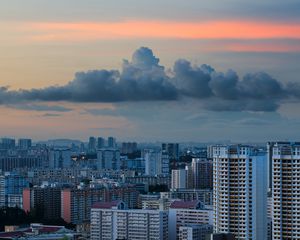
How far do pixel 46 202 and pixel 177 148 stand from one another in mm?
21843

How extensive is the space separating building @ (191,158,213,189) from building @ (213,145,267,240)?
15.4m

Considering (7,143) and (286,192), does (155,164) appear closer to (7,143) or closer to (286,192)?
(7,143)

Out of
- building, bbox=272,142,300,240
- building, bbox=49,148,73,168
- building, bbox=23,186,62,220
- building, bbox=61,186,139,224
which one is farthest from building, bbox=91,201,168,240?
building, bbox=49,148,73,168

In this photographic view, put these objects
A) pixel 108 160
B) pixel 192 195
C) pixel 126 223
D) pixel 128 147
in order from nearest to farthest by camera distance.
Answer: pixel 126 223
pixel 192 195
pixel 108 160
pixel 128 147

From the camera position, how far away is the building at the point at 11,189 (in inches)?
1133

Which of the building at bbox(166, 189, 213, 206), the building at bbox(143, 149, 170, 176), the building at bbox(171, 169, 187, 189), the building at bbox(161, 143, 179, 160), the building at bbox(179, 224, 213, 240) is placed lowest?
the building at bbox(179, 224, 213, 240)

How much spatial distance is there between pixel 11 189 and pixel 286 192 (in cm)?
1701

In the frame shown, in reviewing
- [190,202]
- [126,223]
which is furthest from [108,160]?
[126,223]

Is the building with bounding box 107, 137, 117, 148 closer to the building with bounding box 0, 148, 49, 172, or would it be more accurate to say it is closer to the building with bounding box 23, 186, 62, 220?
the building with bounding box 0, 148, 49, 172

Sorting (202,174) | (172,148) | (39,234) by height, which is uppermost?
(172,148)

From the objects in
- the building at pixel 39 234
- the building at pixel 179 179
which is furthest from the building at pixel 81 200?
the building at pixel 179 179

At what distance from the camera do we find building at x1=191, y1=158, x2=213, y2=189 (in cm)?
3117

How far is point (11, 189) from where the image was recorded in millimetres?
30203

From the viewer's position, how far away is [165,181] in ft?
111
